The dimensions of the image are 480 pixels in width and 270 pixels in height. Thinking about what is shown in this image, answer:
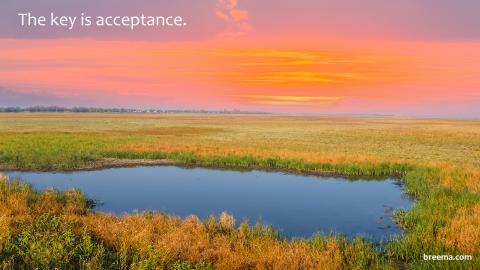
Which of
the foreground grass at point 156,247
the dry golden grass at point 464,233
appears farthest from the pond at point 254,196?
the foreground grass at point 156,247

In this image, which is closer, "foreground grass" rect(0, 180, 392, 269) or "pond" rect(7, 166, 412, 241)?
"foreground grass" rect(0, 180, 392, 269)

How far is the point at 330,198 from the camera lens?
22.9m

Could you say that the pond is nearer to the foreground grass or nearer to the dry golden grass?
the dry golden grass

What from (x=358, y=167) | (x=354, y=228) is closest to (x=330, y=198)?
(x=354, y=228)

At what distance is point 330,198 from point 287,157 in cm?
1289

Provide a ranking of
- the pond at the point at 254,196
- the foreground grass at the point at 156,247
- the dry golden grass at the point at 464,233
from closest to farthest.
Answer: the foreground grass at the point at 156,247, the dry golden grass at the point at 464,233, the pond at the point at 254,196

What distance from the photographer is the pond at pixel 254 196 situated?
17703 mm

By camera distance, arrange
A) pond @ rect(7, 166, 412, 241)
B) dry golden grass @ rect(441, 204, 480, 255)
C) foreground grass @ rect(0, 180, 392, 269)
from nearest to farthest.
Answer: foreground grass @ rect(0, 180, 392, 269), dry golden grass @ rect(441, 204, 480, 255), pond @ rect(7, 166, 412, 241)

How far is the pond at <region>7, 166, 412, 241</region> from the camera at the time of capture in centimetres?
1770

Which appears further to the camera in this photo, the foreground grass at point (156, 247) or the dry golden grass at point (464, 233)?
the dry golden grass at point (464, 233)

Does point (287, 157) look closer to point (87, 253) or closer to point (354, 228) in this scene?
point (354, 228)

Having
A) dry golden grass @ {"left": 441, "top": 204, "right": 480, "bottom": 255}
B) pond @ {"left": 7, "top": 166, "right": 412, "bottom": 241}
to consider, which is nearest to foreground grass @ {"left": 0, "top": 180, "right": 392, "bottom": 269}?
dry golden grass @ {"left": 441, "top": 204, "right": 480, "bottom": 255}

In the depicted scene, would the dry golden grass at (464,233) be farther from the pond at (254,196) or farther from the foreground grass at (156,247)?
the pond at (254,196)

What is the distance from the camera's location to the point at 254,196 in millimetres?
23391
